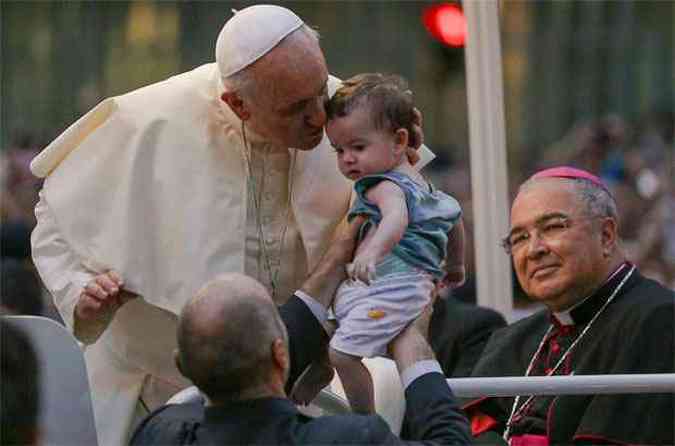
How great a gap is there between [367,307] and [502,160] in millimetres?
2233

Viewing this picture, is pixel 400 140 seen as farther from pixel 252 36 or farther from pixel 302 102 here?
pixel 252 36

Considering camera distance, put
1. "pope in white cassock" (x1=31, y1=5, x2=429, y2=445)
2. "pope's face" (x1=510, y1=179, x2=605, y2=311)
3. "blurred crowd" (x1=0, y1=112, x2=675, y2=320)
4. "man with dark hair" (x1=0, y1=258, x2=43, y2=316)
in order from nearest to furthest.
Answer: "pope in white cassock" (x1=31, y1=5, x2=429, y2=445), "pope's face" (x1=510, y1=179, x2=605, y2=311), "man with dark hair" (x1=0, y1=258, x2=43, y2=316), "blurred crowd" (x1=0, y1=112, x2=675, y2=320)

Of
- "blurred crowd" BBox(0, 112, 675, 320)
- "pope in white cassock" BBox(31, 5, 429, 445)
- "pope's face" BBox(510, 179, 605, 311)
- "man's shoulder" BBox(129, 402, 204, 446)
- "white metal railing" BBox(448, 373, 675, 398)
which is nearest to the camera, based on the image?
"man's shoulder" BBox(129, 402, 204, 446)

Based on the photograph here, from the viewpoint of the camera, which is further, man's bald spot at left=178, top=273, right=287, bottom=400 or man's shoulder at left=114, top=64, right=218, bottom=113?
man's shoulder at left=114, top=64, right=218, bottom=113

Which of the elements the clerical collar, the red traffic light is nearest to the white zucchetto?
the clerical collar

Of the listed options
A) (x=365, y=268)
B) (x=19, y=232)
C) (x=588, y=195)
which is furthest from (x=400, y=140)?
(x=19, y=232)

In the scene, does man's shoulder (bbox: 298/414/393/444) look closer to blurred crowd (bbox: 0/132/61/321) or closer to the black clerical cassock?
the black clerical cassock

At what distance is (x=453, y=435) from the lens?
12.6 feet

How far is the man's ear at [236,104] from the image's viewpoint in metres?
4.50

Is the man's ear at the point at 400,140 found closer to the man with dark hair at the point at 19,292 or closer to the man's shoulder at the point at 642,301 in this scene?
the man's shoulder at the point at 642,301

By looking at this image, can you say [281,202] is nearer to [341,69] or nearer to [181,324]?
[181,324]

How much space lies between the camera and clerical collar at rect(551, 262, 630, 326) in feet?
17.8

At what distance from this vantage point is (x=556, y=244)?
5.33 metres

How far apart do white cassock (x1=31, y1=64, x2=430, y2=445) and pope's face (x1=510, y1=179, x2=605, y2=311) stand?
833 millimetres
